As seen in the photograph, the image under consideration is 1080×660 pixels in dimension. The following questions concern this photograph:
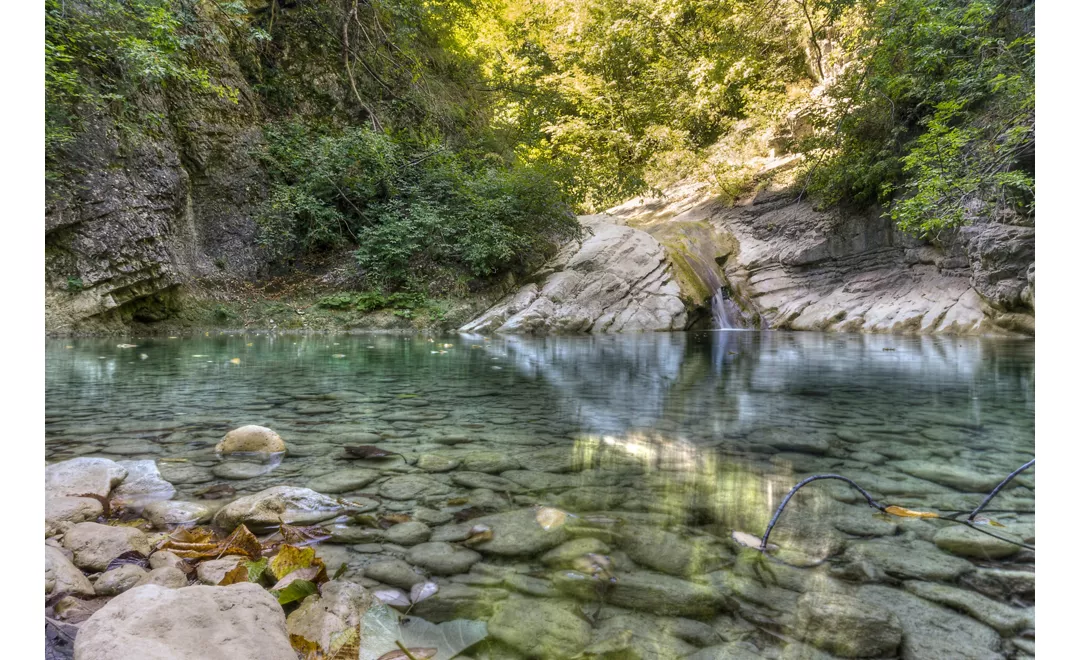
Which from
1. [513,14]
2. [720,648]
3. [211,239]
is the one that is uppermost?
[513,14]

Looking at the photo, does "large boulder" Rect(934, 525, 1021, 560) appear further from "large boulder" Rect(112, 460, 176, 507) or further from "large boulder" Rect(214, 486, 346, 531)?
"large boulder" Rect(112, 460, 176, 507)

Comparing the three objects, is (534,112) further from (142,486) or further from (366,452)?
(142,486)

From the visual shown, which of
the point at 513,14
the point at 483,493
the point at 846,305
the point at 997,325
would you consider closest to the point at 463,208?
the point at 513,14

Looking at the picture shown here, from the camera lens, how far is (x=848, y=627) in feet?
3.66

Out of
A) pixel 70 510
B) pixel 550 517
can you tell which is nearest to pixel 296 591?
pixel 550 517

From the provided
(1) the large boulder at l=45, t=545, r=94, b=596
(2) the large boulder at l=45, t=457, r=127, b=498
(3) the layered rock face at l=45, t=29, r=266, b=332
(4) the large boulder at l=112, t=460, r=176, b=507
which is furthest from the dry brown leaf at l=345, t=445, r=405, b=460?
(3) the layered rock face at l=45, t=29, r=266, b=332

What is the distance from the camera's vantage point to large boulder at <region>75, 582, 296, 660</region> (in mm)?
859

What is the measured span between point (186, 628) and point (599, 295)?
1113cm

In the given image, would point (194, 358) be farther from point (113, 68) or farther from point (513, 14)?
point (513, 14)

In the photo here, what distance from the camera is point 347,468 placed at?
7.36 ft

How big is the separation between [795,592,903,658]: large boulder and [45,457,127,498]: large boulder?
1990 mm

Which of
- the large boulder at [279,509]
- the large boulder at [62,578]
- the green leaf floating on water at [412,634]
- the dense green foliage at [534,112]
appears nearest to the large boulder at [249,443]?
the large boulder at [279,509]

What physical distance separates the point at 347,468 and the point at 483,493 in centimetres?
62

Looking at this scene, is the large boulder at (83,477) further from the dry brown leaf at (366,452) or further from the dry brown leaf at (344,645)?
the dry brown leaf at (344,645)
